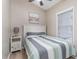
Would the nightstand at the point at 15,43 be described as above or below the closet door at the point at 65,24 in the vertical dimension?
below

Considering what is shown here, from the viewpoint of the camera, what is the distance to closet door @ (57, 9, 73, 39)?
9.86 feet

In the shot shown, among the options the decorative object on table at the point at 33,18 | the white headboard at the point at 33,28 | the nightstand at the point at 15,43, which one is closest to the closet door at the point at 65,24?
the white headboard at the point at 33,28

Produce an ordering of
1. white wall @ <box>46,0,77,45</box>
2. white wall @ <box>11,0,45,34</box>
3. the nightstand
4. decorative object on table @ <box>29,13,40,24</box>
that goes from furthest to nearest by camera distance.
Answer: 1. decorative object on table @ <box>29,13,40,24</box>
2. white wall @ <box>11,0,45,34</box>
3. the nightstand
4. white wall @ <box>46,0,77,45</box>

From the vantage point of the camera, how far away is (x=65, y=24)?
337cm

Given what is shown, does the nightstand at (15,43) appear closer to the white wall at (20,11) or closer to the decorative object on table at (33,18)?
the white wall at (20,11)

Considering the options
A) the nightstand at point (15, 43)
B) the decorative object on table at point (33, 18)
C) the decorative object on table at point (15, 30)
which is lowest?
the nightstand at point (15, 43)

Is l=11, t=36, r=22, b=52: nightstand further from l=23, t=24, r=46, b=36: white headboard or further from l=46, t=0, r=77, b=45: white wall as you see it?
l=46, t=0, r=77, b=45: white wall

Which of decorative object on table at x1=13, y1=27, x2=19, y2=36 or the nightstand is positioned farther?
decorative object on table at x1=13, y1=27, x2=19, y2=36

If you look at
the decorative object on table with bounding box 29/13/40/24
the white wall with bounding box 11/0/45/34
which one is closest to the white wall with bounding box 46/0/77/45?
the decorative object on table with bounding box 29/13/40/24

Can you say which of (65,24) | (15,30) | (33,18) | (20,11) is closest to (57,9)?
(65,24)

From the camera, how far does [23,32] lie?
410 cm

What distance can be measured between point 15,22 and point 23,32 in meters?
0.71

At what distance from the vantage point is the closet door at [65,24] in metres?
3.01

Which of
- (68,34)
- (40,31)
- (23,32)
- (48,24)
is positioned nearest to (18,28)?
(23,32)
